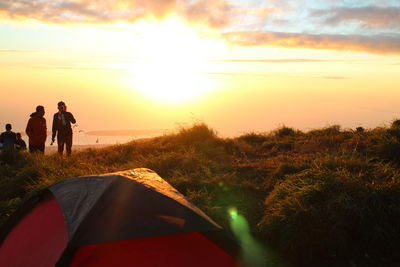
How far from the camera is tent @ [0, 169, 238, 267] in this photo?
176 inches

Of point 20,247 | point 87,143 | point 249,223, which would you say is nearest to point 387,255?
point 249,223

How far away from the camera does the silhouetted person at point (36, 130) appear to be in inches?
497

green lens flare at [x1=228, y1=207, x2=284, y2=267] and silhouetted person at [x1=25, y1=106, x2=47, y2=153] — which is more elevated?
silhouetted person at [x1=25, y1=106, x2=47, y2=153]

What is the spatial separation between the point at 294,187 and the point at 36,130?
27.7ft

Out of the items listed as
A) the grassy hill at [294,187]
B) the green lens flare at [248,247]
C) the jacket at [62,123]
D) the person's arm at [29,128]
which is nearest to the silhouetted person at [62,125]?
the jacket at [62,123]

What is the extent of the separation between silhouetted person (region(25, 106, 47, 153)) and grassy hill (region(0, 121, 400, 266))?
114cm

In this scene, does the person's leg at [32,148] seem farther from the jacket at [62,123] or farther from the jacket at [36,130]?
the jacket at [62,123]

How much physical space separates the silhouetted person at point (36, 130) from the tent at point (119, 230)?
771cm

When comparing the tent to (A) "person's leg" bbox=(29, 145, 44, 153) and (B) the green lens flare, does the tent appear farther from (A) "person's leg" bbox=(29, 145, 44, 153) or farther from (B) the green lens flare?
(A) "person's leg" bbox=(29, 145, 44, 153)

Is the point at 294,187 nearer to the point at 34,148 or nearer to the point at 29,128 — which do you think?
the point at 29,128

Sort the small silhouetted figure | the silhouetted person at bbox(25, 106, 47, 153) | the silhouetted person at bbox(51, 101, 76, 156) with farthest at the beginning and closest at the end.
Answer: the small silhouetted figure < the silhouetted person at bbox(51, 101, 76, 156) < the silhouetted person at bbox(25, 106, 47, 153)

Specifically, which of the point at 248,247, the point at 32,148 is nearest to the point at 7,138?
the point at 32,148

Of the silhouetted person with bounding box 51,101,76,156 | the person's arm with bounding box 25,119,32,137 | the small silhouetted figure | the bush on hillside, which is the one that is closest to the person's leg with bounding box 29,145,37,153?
the person's arm with bounding box 25,119,32,137

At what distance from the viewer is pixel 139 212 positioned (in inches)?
184
